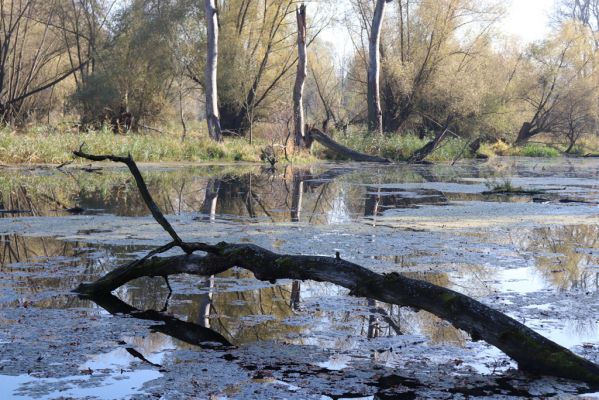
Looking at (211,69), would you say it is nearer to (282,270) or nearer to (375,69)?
(375,69)

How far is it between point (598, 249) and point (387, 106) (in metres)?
23.8

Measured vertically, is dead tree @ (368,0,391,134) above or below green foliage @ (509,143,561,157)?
above

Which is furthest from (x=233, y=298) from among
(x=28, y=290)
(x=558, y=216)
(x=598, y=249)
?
(x=558, y=216)

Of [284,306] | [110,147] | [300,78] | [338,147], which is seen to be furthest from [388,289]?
[300,78]

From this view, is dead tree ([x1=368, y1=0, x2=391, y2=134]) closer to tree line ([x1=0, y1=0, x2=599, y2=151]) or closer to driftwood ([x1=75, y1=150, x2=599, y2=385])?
tree line ([x1=0, y1=0, x2=599, y2=151])

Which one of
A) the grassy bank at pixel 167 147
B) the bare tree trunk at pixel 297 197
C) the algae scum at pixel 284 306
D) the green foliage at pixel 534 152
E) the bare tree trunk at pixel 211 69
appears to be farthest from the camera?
the green foliage at pixel 534 152

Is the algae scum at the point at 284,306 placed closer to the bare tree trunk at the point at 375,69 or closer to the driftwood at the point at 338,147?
the driftwood at the point at 338,147

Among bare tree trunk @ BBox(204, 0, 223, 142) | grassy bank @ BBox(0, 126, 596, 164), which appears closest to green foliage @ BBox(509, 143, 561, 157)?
grassy bank @ BBox(0, 126, 596, 164)

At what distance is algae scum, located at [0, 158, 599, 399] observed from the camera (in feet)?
10.6

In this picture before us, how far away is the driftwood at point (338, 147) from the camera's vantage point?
22.8 m

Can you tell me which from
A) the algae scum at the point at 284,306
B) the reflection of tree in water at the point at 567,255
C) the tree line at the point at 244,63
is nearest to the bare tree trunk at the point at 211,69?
the tree line at the point at 244,63

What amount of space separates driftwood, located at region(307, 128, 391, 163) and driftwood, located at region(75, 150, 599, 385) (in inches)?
718

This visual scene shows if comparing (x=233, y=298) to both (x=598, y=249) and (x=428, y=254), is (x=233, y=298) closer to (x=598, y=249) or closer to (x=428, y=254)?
(x=428, y=254)

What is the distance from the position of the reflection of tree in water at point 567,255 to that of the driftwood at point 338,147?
14540 mm
